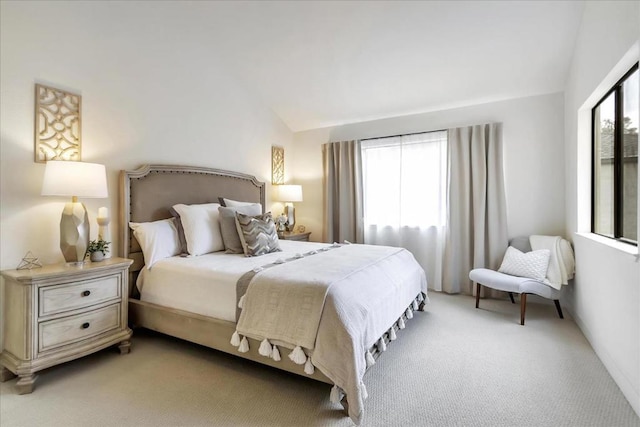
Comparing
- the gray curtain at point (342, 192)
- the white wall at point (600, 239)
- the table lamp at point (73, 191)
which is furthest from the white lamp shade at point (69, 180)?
the white wall at point (600, 239)

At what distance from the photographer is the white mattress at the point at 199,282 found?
7.16 feet

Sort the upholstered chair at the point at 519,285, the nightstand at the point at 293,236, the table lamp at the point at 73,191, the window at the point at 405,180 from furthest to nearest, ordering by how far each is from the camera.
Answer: the nightstand at the point at 293,236 → the window at the point at 405,180 → the upholstered chair at the point at 519,285 → the table lamp at the point at 73,191

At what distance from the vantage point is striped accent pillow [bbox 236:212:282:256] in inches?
A: 113

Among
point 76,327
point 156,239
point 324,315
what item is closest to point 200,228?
point 156,239

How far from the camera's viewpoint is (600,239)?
2.43m

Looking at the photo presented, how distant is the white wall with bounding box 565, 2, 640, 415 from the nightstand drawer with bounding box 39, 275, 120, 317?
3.36 metres

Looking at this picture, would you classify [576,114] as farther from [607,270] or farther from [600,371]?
[600,371]

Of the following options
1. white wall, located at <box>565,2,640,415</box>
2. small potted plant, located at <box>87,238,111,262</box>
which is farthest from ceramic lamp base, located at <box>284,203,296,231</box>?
white wall, located at <box>565,2,640,415</box>

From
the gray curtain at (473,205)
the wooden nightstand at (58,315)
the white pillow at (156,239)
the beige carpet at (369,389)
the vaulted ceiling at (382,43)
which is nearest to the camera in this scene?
the beige carpet at (369,389)

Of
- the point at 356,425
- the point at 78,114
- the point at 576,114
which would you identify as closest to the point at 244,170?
the point at 78,114

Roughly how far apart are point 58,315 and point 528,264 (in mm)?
4035

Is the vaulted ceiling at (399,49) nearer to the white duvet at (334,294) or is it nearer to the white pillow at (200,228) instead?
the white pillow at (200,228)

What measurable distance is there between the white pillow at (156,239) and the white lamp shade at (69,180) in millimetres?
514

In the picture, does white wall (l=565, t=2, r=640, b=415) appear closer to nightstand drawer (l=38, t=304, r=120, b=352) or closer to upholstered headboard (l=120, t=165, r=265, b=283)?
nightstand drawer (l=38, t=304, r=120, b=352)
